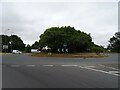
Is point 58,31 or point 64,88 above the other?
point 58,31

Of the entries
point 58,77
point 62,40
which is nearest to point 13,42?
point 62,40

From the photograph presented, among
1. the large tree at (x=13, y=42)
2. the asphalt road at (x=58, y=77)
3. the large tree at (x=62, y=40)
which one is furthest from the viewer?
the large tree at (x=13, y=42)

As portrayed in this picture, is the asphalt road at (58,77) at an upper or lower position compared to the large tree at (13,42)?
lower

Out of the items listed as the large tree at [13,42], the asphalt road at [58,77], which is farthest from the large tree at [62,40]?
the large tree at [13,42]

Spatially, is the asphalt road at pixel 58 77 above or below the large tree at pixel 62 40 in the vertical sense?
below

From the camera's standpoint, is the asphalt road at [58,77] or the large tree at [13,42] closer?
the asphalt road at [58,77]

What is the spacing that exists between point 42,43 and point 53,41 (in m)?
2.96

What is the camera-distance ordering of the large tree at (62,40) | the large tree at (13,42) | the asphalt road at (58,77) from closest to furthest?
the asphalt road at (58,77) < the large tree at (62,40) < the large tree at (13,42)

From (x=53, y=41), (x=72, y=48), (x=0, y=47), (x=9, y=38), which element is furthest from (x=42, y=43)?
(x=9, y=38)

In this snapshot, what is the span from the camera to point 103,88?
11.4 meters

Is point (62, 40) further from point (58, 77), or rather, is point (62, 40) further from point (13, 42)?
point (13, 42)

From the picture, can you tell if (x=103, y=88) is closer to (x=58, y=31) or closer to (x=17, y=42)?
(x=58, y=31)

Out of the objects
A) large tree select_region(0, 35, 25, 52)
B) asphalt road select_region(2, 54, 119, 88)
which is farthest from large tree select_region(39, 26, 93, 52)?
large tree select_region(0, 35, 25, 52)

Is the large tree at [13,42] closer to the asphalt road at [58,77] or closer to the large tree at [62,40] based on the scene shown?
the large tree at [62,40]
